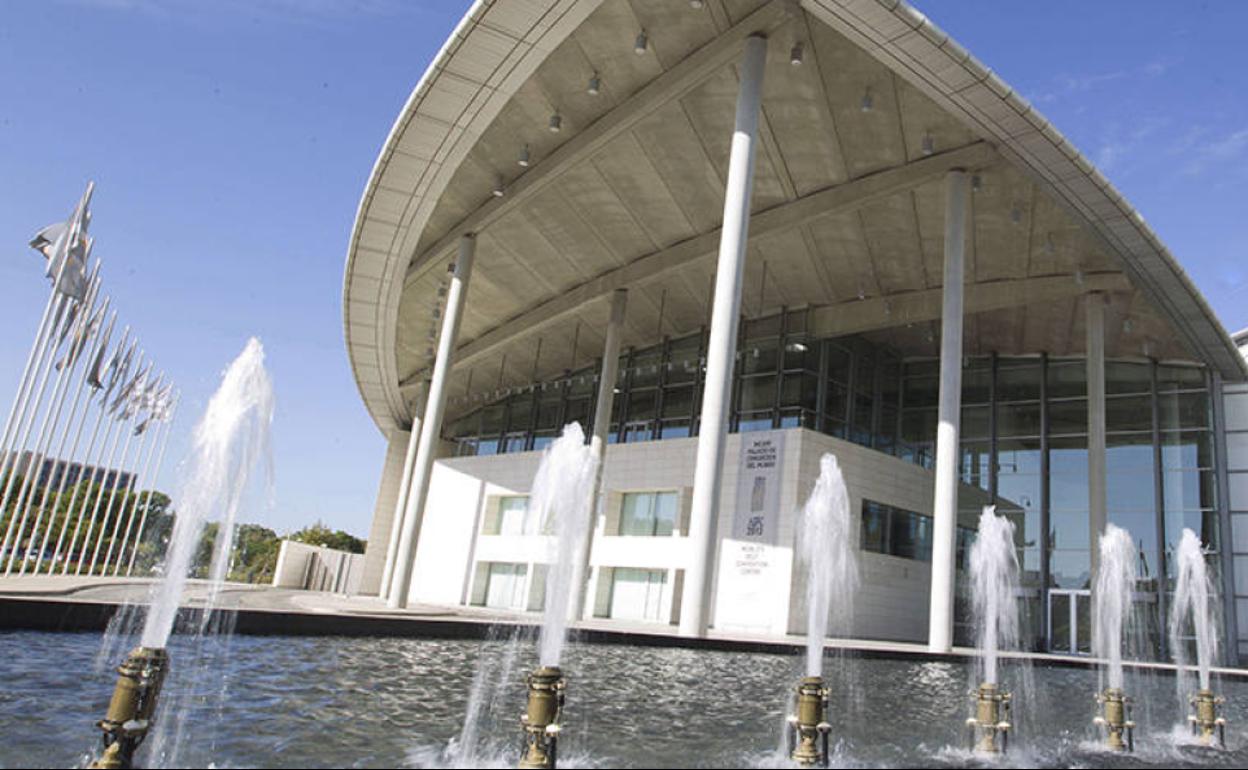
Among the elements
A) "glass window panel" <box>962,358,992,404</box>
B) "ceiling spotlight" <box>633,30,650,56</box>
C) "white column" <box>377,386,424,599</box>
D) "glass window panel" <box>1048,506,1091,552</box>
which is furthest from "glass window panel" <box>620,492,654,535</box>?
"ceiling spotlight" <box>633,30,650,56</box>

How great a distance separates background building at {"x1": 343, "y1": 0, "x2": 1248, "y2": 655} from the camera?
15617mm

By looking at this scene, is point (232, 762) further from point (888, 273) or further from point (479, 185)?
point (888, 273)

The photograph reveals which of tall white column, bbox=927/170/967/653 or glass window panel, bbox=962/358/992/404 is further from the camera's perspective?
glass window panel, bbox=962/358/992/404

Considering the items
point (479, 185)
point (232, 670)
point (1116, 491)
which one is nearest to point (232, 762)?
point (232, 670)

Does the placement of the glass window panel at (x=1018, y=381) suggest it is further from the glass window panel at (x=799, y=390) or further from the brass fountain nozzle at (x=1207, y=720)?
the brass fountain nozzle at (x=1207, y=720)

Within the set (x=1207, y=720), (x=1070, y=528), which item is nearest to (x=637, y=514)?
(x=1070, y=528)

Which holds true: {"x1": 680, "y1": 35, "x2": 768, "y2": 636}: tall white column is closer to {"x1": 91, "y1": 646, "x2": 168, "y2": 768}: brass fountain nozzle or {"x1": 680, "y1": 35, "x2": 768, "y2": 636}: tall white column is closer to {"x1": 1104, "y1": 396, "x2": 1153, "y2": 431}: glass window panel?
{"x1": 91, "y1": 646, "x2": 168, "y2": 768}: brass fountain nozzle

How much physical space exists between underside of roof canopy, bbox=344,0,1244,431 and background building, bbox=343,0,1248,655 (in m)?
0.08

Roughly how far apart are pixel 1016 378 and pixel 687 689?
79.3 feet

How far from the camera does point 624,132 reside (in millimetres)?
19047

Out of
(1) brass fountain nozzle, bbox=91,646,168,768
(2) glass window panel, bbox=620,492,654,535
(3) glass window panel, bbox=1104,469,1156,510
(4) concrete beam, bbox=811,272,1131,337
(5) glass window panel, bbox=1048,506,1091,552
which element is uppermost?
(4) concrete beam, bbox=811,272,1131,337

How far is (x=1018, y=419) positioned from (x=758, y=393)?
9.23 metres

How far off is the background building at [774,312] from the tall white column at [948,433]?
0.21ft

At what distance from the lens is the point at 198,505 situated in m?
5.75
